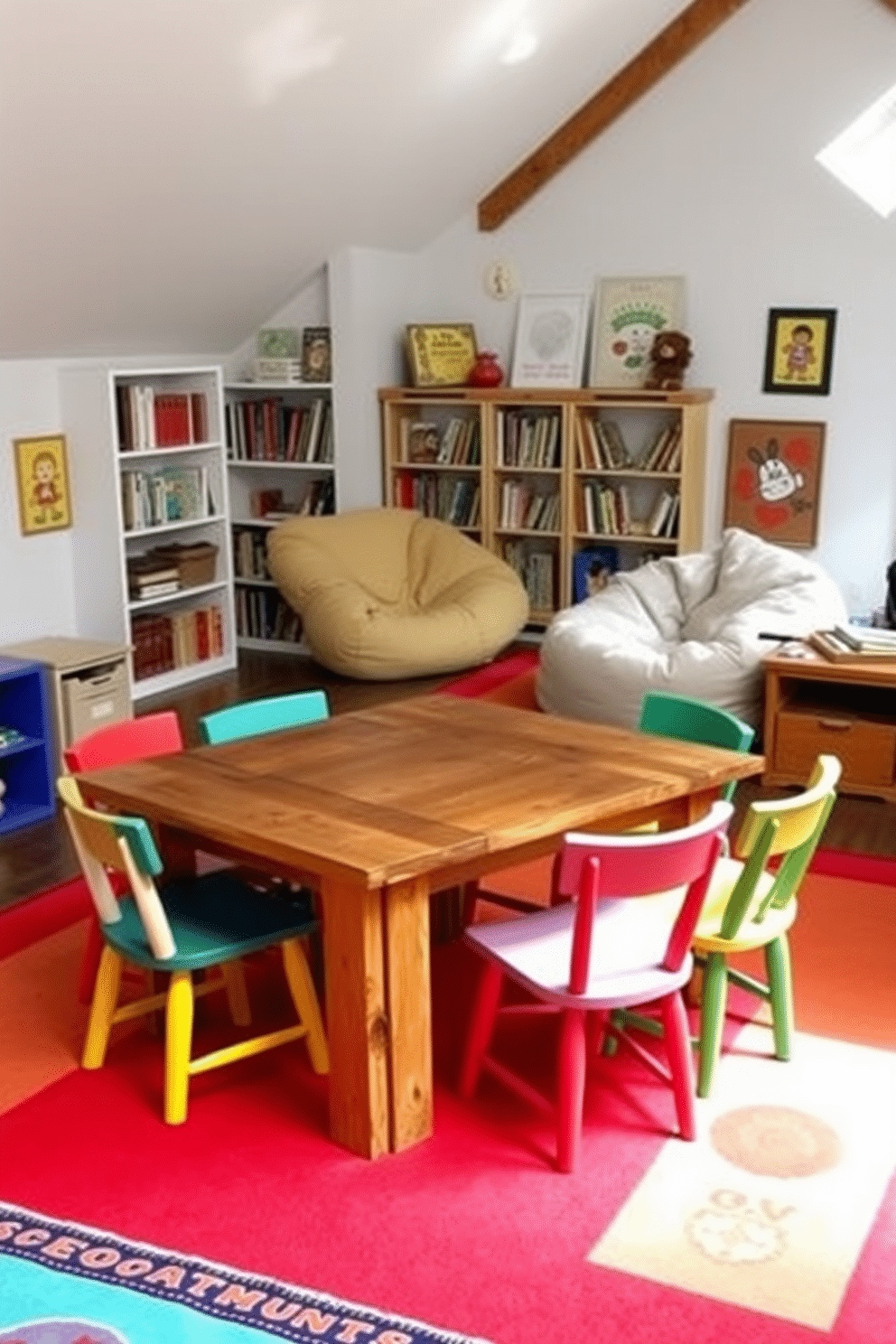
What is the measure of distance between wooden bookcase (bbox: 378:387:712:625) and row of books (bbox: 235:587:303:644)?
802 millimetres

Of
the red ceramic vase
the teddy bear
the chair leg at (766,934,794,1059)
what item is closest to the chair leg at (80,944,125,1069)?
the chair leg at (766,934,794,1059)

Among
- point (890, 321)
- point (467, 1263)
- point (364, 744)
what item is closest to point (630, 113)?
point (890, 321)

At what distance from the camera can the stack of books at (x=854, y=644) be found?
473 centimetres

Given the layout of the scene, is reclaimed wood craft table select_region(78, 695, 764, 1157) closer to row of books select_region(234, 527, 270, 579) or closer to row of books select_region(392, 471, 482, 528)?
row of books select_region(392, 471, 482, 528)

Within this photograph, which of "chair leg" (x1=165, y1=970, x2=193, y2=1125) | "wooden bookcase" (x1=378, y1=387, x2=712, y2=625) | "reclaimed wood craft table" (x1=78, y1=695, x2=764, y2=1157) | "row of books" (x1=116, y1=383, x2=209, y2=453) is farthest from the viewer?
"wooden bookcase" (x1=378, y1=387, x2=712, y2=625)

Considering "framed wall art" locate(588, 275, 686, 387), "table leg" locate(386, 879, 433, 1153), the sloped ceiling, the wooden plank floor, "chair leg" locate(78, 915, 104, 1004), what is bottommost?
the wooden plank floor

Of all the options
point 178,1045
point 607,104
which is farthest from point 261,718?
point 607,104

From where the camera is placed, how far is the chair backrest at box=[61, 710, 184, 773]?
10.5ft

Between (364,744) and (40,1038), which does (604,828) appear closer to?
(364,744)

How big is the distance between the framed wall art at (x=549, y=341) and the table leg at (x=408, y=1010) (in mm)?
4724

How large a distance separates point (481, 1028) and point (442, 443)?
4.69m

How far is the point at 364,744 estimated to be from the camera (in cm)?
320

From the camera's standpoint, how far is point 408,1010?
2.61m

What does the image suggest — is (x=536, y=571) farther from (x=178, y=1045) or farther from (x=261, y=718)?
(x=178, y=1045)
